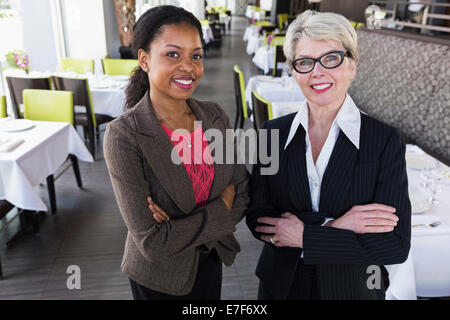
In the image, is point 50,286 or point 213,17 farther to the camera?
point 213,17

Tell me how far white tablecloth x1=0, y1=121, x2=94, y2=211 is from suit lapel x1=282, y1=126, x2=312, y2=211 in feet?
7.19

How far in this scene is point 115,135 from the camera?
114cm

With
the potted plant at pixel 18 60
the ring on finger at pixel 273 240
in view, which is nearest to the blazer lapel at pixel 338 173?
the ring on finger at pixel 273 240

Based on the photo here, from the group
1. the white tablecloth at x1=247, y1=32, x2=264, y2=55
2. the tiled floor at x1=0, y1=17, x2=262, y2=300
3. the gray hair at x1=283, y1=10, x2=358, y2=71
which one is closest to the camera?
the gray hair at x1=283, y1=10, x2=358, y2=71

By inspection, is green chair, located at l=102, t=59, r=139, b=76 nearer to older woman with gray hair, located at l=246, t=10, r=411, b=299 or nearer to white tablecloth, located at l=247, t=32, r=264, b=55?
older woman with gray hair, located at l=246, t=10, r=411, b=299

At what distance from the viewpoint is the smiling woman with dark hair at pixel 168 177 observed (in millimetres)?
1150

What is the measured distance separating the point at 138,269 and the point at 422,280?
134cm

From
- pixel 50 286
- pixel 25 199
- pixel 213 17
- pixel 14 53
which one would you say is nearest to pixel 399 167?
pixel 50 286

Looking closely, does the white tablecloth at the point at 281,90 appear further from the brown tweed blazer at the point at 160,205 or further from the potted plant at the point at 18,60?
the brown tweed blazer at the point at 160,205

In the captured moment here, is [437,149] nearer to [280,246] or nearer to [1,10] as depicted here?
[280,246]

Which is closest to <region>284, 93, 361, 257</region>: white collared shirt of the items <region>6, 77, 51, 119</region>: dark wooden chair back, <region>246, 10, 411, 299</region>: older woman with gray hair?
<region>246, 10, 411, 299</region>: older woman with gray hair

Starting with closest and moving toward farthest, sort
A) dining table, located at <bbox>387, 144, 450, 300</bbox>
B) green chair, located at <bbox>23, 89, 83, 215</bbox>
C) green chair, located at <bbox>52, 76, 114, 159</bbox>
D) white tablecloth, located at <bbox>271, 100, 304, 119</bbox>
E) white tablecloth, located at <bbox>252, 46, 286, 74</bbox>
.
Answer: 1. dining table, located at <bbox>387, 144, 450, 300</bbox>
2. green chair, located at <bbox>23, 89, 83, 215</bbox>
3. white tablecloth, located at <bbox>271, 100, 304, 119</bbox>
4. green chair, located at <bbox>52, 76, 114, 159</bbox>
5. white tablecloth, located at <bbox>252, 46, 286, 74</bbox>

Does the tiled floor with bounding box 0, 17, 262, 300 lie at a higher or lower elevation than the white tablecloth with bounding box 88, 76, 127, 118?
lower

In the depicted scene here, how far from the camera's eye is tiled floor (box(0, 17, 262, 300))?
246cm
